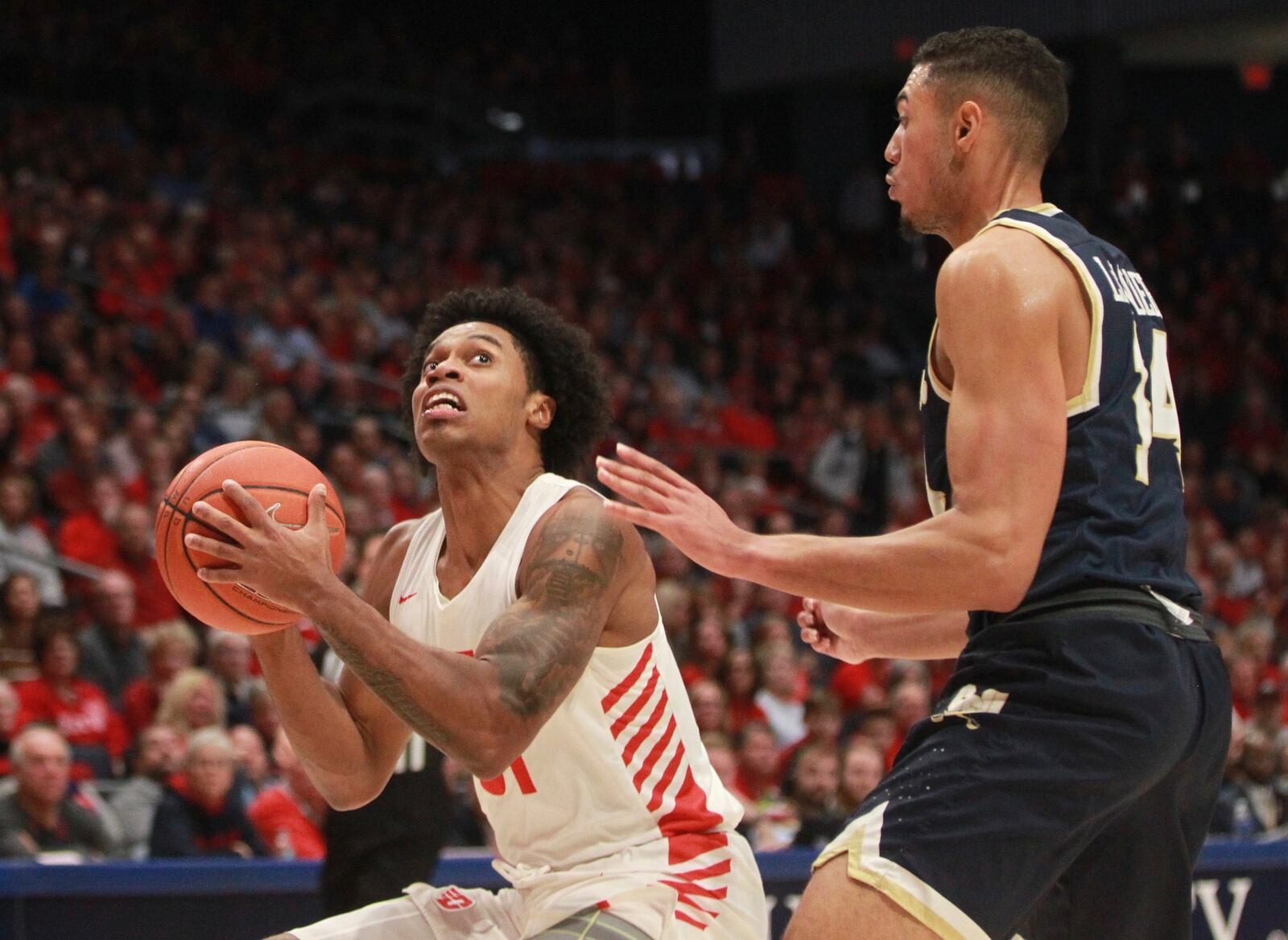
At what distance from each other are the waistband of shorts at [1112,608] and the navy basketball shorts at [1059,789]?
0.04 feet

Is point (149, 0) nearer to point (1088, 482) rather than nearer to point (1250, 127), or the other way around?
point (1250, 127)

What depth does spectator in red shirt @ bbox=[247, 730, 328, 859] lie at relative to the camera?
21.6 feet

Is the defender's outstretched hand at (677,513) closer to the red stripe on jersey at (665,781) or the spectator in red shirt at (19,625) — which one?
the red stripe on jersey at (665,781)

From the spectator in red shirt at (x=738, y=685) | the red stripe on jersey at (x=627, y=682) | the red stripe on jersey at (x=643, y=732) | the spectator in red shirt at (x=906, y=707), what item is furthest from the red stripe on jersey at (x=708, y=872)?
the spectator in red shirt at (x=738, y=685)

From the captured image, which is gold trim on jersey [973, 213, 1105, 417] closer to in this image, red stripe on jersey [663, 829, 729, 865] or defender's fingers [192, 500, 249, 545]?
red stripe on jersey [663, 829, 729, 865]

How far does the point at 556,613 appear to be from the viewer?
3.00 meters

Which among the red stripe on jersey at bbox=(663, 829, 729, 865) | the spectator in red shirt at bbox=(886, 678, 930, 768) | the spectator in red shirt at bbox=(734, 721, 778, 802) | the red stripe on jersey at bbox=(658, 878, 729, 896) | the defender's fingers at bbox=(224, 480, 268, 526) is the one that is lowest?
the spectator in red shirt at bbox=(734, 721, 778, 802)

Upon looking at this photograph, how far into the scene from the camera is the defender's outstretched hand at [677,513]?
2643 millimetres

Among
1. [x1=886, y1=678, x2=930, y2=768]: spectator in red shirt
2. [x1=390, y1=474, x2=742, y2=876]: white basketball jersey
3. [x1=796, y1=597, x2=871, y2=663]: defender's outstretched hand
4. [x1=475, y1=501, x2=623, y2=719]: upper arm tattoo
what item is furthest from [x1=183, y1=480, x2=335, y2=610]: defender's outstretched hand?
[x1=886, y1=678, x2=930, y2=768]: spectator in red shirt

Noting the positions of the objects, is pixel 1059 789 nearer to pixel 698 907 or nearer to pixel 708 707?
pixel 698 907

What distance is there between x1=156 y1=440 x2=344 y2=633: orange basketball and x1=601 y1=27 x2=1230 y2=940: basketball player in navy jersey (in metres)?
0.70

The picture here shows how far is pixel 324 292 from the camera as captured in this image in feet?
41.0

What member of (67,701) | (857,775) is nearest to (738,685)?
(857,775)

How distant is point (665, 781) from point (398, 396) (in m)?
8.01
